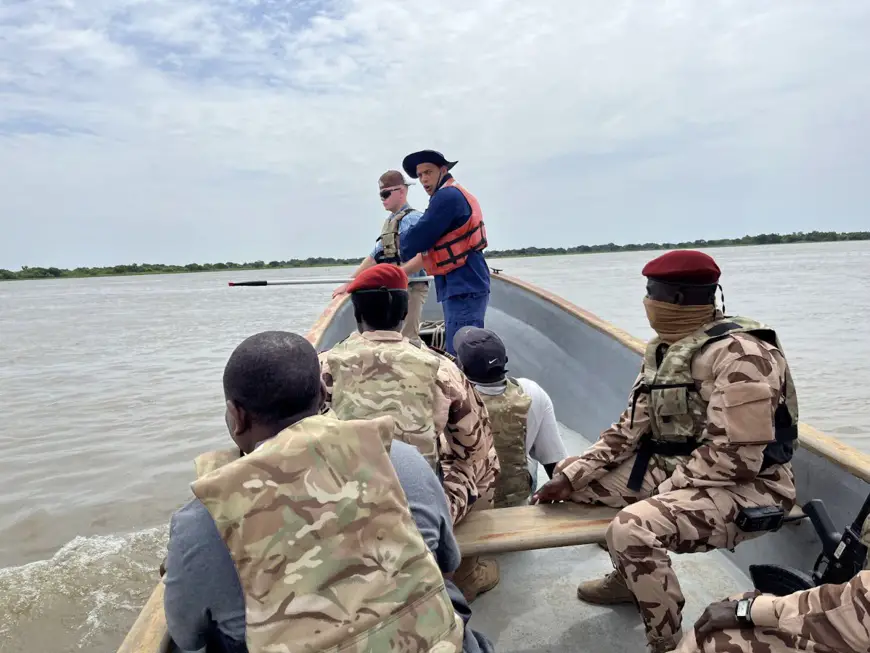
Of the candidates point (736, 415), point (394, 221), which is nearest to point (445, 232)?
point (394, 221)

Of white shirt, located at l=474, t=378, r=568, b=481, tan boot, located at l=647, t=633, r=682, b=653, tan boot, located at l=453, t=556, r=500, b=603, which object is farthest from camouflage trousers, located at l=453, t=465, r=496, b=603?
tan boot, located at l=647, t=633, r=682, b=653

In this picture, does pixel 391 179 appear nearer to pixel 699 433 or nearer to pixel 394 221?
pixel 394 221

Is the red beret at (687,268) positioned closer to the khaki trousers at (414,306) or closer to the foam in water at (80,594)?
the khaki trousers at (414,306)

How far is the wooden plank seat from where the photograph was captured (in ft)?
6.51

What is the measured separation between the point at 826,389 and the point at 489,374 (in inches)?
230

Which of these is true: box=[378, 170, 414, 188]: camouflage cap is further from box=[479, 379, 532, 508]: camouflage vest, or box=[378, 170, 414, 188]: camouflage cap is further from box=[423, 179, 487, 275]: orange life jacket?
box=[479, 379, 532, 508]: camouflage vest

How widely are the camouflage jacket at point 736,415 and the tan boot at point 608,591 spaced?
1.75 feet

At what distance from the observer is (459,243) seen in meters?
3.75

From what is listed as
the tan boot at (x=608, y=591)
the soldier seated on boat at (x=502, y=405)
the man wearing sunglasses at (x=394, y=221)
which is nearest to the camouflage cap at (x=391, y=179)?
the man wearing sunglasses at (x=394, y=221)

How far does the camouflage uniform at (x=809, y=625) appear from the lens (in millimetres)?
1205

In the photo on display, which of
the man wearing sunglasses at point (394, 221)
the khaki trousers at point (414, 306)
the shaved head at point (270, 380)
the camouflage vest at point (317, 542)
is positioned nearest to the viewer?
A: the camouflage vest at point (317, 542)

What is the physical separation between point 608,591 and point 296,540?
164cm

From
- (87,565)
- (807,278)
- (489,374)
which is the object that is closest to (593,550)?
(489,374)

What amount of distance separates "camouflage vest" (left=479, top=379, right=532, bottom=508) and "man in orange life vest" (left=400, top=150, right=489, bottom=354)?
3.97 feet
